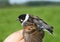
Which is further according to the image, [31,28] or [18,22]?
[18,22]

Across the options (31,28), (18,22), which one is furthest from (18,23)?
(31,28)

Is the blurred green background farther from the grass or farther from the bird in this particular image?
the bird

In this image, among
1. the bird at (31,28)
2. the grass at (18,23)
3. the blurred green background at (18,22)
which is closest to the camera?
the bird at (31,28)

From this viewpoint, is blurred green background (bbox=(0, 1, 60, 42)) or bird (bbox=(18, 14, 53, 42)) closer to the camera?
bird (bbox=(18, 14, 53, 42))

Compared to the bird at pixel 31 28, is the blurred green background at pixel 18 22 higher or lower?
lower

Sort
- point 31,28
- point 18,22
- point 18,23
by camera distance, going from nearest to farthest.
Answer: point 31,28 → point 18,22 → point 18,23

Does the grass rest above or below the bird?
below

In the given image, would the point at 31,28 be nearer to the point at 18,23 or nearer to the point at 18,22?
the point at 18,22

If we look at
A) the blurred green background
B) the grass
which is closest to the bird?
the blurred green background

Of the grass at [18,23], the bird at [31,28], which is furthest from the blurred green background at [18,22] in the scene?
the bird at [31,28]

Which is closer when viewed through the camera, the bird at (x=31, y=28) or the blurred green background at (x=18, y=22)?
the bird at (x=31, y=28)

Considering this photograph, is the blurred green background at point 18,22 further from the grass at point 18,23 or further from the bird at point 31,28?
the bird at point 31,28

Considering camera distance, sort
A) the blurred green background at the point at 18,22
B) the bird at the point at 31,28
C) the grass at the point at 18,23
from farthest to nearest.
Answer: the blurred green background at the point at 18,22, the grass at the point at 18,23, the bird at the point at 31,28

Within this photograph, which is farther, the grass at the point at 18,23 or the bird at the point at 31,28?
the grass at the point at 18,23
